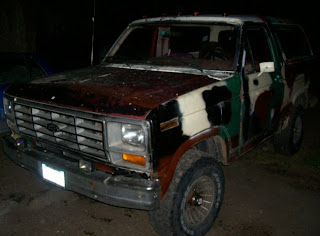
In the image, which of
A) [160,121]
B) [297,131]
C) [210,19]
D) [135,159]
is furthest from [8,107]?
[297,131]

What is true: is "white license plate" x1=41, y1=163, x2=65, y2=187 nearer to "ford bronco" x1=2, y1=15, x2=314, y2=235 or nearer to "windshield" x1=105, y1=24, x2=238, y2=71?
"ford bronco" x1=2, y1=15, x2=314, y2=235

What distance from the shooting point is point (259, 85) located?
356 centimetres

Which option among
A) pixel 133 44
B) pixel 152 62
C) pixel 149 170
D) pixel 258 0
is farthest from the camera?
pixel 258 0

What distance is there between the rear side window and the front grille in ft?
9.25

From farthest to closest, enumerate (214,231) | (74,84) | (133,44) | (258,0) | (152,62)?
1. (258,0)
2. (133,44)
3. (152,62)
4. (214,231)
5. (74,84)

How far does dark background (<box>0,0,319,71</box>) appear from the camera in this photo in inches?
328

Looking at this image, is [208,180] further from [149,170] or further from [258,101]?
[258,101]

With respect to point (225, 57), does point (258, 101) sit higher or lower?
lower

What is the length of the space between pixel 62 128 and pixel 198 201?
1.39 metres

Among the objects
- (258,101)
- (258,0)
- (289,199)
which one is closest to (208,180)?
(258,101)

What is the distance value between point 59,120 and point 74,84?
0.39 meters

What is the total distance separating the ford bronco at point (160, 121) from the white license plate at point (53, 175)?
15mm

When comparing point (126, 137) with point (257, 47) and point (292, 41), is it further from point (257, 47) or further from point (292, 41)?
point (292, 41)

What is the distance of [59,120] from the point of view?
2.75m
